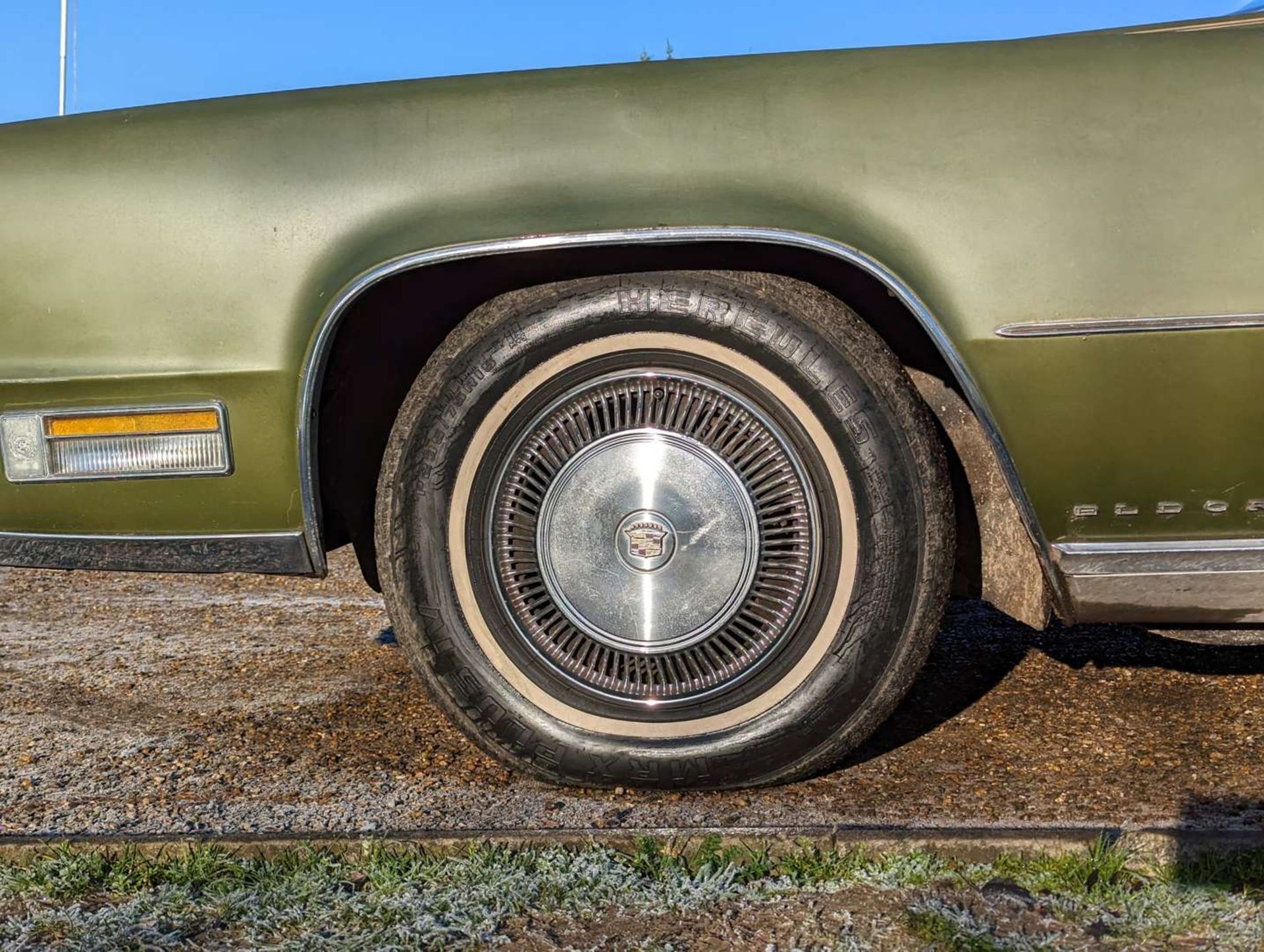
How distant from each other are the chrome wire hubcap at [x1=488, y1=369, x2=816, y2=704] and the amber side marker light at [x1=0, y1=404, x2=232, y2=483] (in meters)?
0.55

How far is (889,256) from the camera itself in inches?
86.7

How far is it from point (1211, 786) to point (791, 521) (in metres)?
0.92

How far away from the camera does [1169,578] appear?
2.25 meters

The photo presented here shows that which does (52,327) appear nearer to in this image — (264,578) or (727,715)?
(727,715)

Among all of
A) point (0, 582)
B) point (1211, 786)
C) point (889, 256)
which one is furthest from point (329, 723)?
point (0, 582)

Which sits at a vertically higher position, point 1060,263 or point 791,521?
point 1060,263

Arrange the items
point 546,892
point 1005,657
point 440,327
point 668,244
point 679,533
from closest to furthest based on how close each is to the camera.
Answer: point 546,892 → point 668,244 → point 679,533 → point 440,327 → point 1005,657

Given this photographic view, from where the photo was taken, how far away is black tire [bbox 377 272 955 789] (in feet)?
7.55

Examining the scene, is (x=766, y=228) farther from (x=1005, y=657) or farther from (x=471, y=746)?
(x=1005, y=657)

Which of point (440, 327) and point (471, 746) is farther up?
point (440, 327)

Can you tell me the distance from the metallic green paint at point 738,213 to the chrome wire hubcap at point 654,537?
1.22 feet

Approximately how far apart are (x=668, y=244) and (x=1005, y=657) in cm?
169

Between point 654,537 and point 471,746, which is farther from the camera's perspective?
point 471,746

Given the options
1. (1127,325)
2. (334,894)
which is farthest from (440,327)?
(1127,325)
